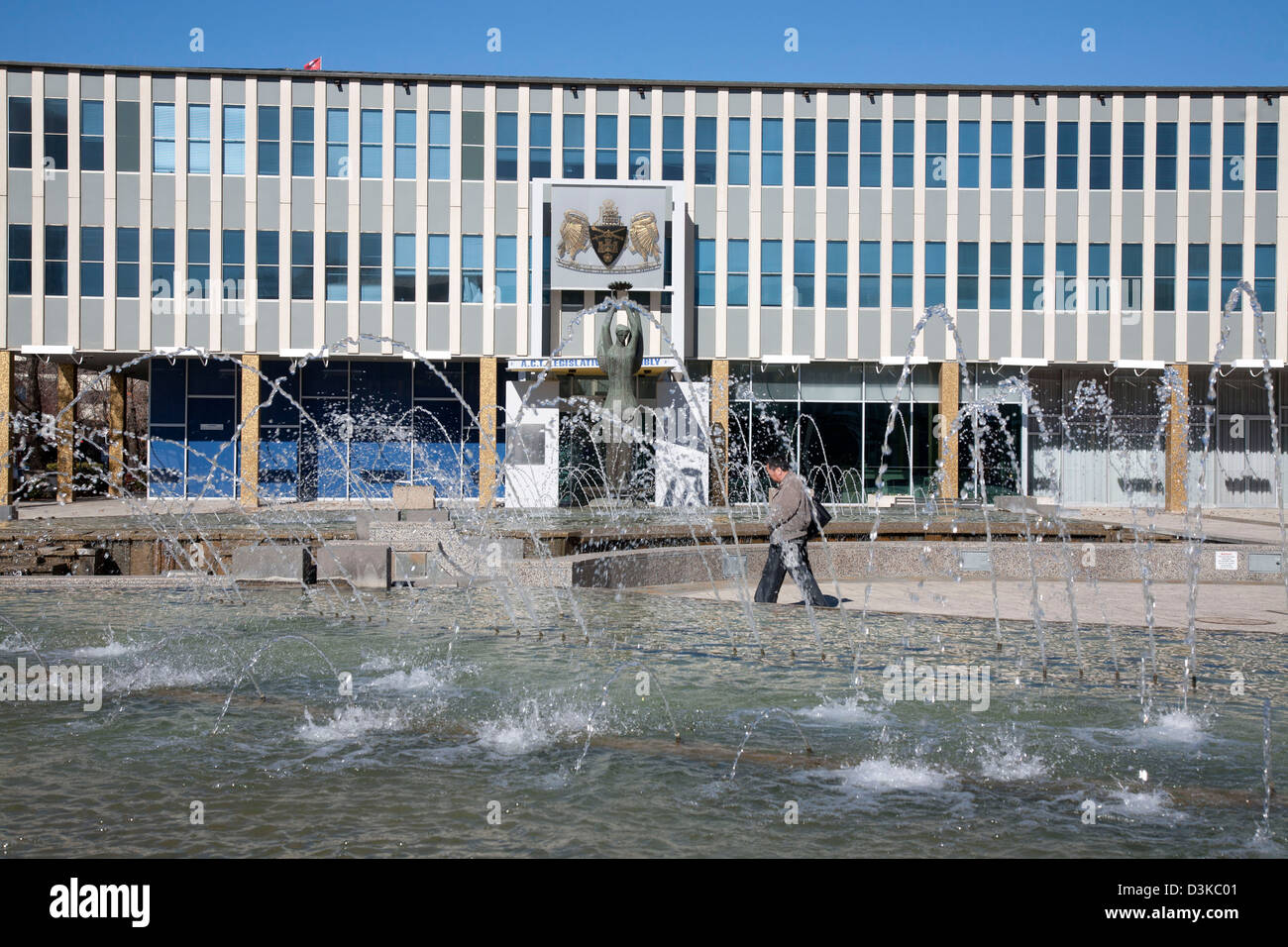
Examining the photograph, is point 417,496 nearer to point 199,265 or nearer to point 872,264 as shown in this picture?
point 199,265

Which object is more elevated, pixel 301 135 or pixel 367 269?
pixel 301 135

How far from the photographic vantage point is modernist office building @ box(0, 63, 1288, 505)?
3231cm

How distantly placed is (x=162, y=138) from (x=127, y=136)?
0.90m

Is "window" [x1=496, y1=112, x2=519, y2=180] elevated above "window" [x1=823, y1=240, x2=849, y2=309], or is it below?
above

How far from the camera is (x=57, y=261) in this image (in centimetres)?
3216

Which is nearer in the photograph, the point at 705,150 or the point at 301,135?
the point at 301,135

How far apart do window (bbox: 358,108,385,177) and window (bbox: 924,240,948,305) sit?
15.1 metres

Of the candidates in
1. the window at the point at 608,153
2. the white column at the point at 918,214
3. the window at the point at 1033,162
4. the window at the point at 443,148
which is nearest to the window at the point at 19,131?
the window at the point at 443,148

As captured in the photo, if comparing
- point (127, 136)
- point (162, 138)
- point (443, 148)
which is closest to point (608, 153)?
point (443, 148)

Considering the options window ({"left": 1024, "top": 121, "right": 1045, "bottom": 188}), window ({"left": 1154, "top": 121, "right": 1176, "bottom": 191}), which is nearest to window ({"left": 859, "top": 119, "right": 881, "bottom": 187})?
window ({"left": 1024, "top": 121, "right": 1045, "bottom": 188})

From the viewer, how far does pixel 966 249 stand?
33750mm

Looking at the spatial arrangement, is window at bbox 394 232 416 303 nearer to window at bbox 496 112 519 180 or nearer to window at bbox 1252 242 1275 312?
window at bbox 496 112 519 180
